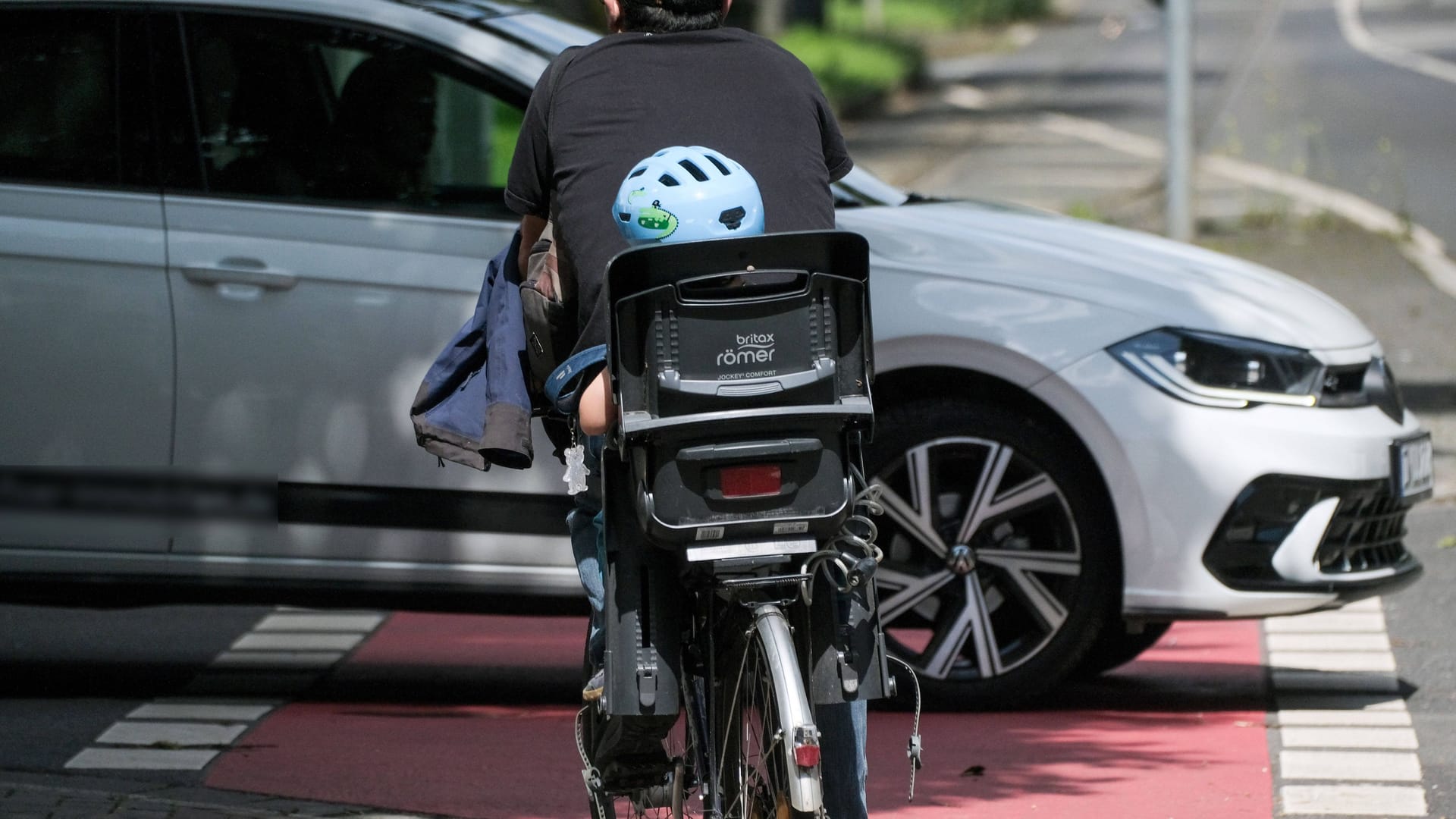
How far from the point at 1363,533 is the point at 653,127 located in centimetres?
284

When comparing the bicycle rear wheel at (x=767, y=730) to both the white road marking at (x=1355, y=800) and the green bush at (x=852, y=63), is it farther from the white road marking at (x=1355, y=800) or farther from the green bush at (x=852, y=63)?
the green bush at (x=852, y=63)

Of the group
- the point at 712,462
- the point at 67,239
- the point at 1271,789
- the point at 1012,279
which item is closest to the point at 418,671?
the point at 67,239

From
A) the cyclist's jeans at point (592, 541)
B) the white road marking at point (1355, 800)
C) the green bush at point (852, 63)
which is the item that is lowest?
the white road marking at point (1355, 800)

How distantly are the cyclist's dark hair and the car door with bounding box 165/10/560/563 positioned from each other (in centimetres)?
209

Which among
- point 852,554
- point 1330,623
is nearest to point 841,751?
point 852,554

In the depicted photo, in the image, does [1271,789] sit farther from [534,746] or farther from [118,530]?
[118,530]

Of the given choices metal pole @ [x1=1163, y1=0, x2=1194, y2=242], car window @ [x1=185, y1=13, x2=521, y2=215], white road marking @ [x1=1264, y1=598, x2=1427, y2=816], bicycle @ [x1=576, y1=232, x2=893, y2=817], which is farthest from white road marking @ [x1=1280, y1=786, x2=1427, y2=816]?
metal pole @ [x1=1163, y1=0, x2=1194, y2=242]

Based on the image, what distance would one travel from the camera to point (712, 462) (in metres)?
3.35

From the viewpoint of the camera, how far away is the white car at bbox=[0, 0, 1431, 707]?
5.53 m

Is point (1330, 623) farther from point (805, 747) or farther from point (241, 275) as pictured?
point (805, 747)

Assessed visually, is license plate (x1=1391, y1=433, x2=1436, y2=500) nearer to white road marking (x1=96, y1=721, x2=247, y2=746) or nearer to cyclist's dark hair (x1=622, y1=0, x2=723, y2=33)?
cyclist's dark hair (x1=622, y1=0, x2=723, y2=33)

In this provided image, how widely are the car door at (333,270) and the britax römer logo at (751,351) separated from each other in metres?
2.39

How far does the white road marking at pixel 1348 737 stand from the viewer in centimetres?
538

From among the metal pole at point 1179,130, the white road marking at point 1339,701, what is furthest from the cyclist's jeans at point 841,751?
the metal pole at point 1179,130
